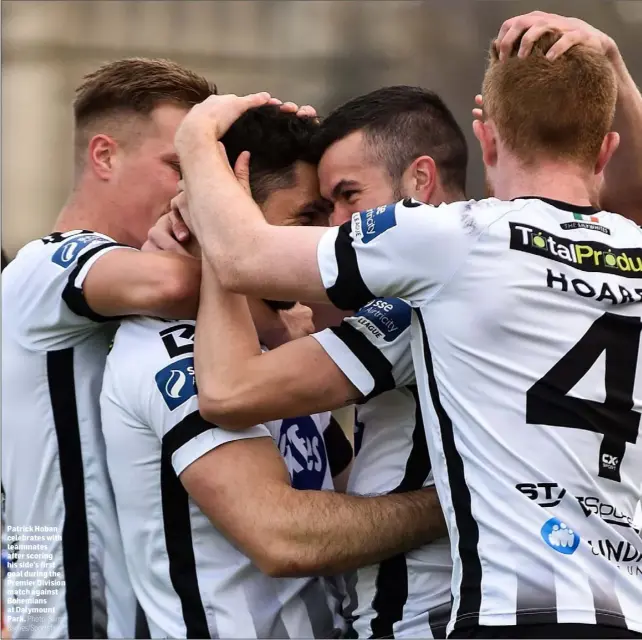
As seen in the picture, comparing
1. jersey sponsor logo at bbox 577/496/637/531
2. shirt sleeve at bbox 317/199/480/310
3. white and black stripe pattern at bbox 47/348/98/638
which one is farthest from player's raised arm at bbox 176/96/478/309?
white and black stripe pattern at bbox 47/348/98/638

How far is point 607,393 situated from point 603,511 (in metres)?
0.21

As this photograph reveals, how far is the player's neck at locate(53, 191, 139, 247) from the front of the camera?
2426 mm

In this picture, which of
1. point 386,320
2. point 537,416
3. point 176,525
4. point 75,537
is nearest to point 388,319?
point 386,320

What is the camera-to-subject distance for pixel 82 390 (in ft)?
6.79

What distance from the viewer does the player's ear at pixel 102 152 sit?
248cm

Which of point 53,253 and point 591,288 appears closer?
point 591,288

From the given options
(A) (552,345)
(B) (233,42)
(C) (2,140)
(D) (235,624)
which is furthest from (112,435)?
(B) (233,42)

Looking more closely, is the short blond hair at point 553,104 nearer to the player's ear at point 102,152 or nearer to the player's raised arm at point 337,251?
the player's raised arm at point 337,251

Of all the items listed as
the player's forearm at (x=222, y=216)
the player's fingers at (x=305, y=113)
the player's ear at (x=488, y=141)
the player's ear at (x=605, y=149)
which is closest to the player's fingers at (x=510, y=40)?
the player's ear at (x=488, y=141)

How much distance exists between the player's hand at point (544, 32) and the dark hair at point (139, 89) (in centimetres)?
104

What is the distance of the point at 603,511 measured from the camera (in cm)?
150

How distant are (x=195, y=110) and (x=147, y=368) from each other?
59 centimetres

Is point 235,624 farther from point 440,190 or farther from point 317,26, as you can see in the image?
point 317,26

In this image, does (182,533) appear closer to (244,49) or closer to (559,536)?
(559,536)
